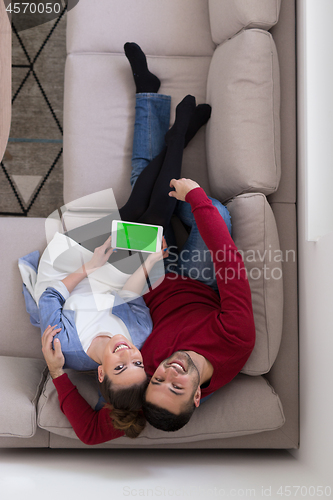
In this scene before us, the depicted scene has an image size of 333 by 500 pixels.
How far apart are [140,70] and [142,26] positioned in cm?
22

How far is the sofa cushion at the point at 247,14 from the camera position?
134 cm

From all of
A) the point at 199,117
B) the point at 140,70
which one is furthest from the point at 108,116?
the point at 199,117

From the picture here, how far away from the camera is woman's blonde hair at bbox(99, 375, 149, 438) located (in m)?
1.10

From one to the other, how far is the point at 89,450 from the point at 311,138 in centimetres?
136

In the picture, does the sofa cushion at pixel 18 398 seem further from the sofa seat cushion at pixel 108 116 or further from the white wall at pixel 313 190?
the white wall at pixel 313 190

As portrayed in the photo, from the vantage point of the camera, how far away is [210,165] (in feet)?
4.85

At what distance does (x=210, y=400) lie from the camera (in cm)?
125

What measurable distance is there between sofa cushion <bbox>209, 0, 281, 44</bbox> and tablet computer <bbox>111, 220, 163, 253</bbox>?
807mm

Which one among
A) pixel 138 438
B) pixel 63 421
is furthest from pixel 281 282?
pixel 63 421

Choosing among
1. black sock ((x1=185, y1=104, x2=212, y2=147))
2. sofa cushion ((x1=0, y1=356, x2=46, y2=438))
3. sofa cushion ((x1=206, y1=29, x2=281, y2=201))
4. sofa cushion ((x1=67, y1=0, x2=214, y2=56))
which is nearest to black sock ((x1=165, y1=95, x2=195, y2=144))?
black sock ((x1=185, y1=104, x2=212, y2=147))

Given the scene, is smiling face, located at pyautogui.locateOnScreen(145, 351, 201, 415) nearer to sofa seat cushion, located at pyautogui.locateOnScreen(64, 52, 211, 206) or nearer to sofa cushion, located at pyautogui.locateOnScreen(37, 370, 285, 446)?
sofa cushion, located at pyautogui.locateOnScreen(37, 370, 285, 446)

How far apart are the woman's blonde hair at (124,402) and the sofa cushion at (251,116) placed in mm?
783

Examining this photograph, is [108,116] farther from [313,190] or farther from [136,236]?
[313,190]

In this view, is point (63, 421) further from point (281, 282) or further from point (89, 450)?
point (281, 282)
